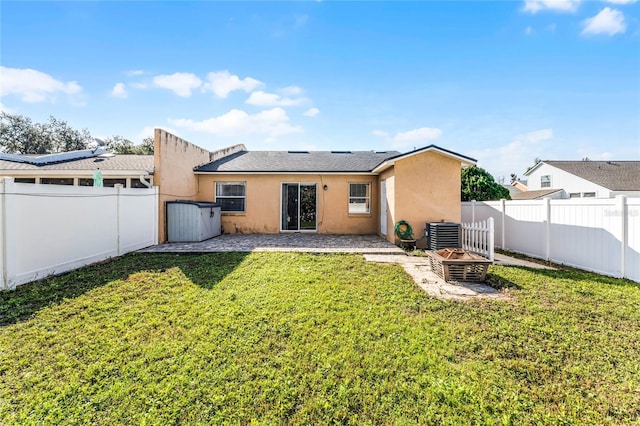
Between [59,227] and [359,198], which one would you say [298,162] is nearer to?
[359,198]

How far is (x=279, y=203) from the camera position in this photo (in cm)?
1270

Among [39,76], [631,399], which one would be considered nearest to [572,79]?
[631,399]

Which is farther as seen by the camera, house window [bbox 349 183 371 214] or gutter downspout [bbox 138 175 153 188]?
house window [bbox 349 183 371 214]

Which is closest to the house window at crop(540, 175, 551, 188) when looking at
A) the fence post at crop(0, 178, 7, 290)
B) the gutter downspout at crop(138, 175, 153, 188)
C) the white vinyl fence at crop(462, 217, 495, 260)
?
the white vinyl fence at crop(462, 217, 495, 260)

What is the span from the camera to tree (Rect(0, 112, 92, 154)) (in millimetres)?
30078

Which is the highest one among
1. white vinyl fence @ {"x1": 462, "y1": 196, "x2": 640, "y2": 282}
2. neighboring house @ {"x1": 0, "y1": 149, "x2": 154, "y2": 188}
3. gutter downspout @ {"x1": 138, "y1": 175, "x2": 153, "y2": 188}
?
neighboring house @ {"x1": 0, "y1": 149, "x2": 154, "y2": 188}

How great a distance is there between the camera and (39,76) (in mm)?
15875

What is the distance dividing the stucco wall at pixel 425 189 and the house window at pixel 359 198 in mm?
3188

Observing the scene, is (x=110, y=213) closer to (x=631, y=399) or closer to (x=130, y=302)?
(x=130, y=302)

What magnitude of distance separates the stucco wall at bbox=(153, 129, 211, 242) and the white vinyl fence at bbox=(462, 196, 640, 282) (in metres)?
12.6

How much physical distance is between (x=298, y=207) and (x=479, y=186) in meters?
9.98

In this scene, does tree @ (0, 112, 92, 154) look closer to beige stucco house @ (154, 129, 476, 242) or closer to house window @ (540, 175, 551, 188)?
beige stucco house @ (154, 129, 476, 242)

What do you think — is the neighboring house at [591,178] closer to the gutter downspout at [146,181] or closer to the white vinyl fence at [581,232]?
the white vinyl fence at [581,232]

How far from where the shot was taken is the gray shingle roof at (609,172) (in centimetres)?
2111
